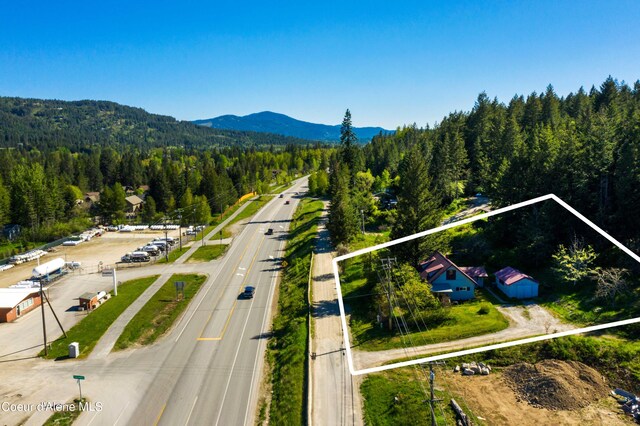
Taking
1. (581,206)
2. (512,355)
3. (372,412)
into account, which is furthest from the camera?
(581,206)

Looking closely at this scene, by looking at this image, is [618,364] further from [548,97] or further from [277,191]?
[277,191]

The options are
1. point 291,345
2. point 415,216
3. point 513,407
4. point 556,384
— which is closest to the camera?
point 513,407

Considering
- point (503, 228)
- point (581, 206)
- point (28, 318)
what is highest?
point (581, 206)

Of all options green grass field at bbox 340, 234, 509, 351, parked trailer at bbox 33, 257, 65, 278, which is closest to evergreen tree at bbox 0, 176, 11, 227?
parked trailer at bbox 33, 257, 65, 278

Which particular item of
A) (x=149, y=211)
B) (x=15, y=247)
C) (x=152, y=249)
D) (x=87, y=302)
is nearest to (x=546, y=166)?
(x=87, y=302)

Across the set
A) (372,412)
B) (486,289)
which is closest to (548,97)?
(486,289)

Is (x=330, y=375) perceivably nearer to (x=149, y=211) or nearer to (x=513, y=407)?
(x=513, y=407)
